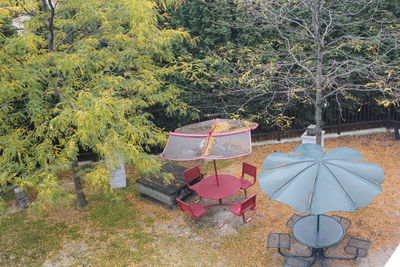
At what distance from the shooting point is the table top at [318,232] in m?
7.56

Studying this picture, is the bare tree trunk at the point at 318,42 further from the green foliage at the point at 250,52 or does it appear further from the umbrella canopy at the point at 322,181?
the green foliage at the point at 250,52

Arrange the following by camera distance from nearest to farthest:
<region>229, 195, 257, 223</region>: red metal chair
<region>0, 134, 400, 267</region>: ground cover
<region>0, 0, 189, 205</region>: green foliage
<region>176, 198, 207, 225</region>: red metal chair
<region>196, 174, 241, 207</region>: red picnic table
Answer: <region>0, 0, 189, 205</region>: green foliage
<region>0, 134, 400, 267</region>: ground cover
<region>229, 195, 257, 223</region>: red metal chair
<region>176, 198, 207, 225</region>: red metal chair
<region>196, 174, 241, 207</region>: red picnic table

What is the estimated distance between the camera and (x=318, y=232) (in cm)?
771

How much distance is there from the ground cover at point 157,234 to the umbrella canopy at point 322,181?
6.25 ft

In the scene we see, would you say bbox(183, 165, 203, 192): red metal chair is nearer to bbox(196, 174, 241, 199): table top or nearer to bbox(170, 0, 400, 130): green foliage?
bbox(196, 174, 241, 199): table top

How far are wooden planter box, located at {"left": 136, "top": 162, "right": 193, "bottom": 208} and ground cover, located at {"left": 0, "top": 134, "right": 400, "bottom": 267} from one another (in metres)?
0.31

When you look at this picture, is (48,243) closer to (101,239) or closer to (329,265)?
(101,239)

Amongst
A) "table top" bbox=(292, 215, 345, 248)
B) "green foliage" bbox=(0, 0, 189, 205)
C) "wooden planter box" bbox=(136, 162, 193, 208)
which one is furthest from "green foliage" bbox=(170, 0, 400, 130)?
"table top" bbox=(292, 215, 345, 248)

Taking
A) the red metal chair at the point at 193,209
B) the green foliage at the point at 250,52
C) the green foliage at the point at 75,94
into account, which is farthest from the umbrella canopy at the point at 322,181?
the green foliage at the point at 250,52

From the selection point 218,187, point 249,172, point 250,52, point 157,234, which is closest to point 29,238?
point 157,234

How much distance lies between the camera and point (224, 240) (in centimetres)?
872

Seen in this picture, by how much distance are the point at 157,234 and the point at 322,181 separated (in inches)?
176

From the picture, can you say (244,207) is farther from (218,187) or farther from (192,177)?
(192,177)

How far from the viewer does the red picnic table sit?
31.1ft
